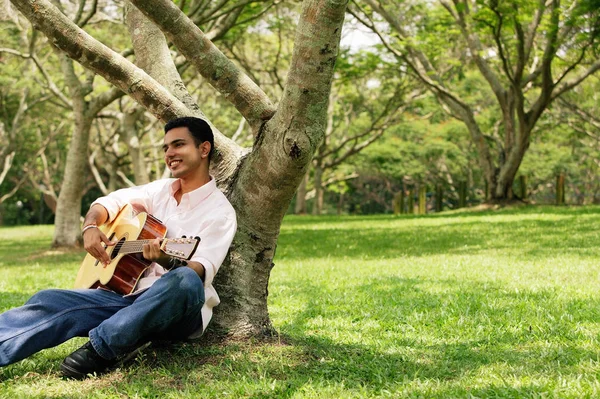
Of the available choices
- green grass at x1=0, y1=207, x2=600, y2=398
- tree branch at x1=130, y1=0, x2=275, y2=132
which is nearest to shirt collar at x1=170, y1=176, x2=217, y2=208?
tree branch at x1=130, y1=0, x2=275, y2=132

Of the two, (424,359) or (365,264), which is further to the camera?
(365,264)

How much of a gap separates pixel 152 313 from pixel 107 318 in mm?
510

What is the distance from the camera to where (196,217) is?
4.21 m

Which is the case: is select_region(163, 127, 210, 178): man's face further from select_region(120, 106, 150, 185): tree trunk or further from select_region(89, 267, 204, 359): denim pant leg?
select_region(120, 106, 150, 185): tree trunk

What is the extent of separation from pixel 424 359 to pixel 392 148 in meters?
35.1

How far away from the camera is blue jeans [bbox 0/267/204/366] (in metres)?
3.77

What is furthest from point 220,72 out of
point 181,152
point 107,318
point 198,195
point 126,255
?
point 107,318

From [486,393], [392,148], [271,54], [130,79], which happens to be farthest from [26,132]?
[486,393]

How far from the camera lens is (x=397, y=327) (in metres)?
5.44

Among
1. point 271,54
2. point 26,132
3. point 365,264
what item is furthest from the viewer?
point 26,132

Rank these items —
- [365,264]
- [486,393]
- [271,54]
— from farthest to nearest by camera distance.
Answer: [271,54]
[365,264]
[486,393]

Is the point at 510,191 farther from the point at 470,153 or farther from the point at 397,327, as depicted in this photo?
the point at 397,327

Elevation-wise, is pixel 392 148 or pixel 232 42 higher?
pixel 232 42

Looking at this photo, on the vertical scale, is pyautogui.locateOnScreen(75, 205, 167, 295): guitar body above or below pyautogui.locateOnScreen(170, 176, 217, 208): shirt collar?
below
